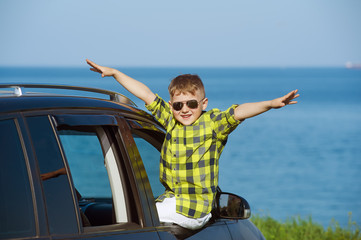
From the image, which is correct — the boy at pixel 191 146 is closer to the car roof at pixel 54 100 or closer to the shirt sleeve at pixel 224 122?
the shirt sleeve at pixel 224 122

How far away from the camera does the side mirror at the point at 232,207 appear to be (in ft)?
12.3

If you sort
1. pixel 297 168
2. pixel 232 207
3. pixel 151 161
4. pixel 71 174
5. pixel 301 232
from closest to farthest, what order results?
pixel 71 174 → pixel 232 207 → pixel 151 161 → pixel 301 232 → pixel 297 168

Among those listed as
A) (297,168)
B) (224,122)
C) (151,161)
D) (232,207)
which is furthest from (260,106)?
(297,168)

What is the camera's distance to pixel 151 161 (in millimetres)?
3879

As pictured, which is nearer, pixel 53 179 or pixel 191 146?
pixel 53 179

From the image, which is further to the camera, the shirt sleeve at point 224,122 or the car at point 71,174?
the shirt sleeve at point 224,122

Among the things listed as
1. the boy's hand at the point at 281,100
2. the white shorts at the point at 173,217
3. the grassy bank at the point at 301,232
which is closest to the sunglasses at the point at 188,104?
the boy's hand at the point at 281,100

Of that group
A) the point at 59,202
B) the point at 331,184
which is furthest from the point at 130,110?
the point at 331,184

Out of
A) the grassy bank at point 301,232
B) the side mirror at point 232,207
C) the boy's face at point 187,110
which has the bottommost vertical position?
the grassy bank at point 301,232

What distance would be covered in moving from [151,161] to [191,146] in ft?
1.01

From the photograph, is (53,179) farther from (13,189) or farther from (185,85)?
(185,85)

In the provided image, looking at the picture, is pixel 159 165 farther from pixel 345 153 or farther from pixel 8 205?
pixel 345 153

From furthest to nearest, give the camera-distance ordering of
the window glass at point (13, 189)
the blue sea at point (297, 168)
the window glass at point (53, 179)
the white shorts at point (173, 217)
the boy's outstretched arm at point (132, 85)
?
the blue sea at point (297, 168) < the boy's outstretched arm at point (132, 85) < the white shorts at point (173, 217) < the window glass at point (53, 179) < the window glass at point (13, 189)

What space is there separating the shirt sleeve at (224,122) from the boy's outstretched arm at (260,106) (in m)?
0.03
